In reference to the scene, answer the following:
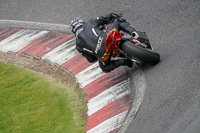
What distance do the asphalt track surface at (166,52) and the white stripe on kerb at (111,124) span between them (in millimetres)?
377

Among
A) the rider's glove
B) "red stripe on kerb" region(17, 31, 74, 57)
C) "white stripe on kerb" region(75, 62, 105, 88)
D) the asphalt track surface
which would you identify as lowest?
"red stripe on kerb" region(17, 31, 74, 57)

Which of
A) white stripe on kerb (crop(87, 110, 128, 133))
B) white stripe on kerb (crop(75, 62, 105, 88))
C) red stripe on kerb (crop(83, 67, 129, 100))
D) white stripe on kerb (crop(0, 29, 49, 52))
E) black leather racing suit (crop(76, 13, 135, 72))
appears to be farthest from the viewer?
white stripe on kerb (crop(0, 29, 49, 52))

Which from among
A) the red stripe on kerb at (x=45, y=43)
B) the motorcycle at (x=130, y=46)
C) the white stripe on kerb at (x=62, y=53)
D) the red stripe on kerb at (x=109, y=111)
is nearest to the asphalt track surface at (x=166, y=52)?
the motorcycle at (x=130, y=46)

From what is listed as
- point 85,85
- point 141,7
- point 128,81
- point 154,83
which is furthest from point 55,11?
point 154,83

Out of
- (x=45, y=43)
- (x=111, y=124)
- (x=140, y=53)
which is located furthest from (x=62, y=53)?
(x=111, y=124)

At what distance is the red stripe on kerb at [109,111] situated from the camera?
7645 millimetres

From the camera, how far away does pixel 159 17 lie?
947cm

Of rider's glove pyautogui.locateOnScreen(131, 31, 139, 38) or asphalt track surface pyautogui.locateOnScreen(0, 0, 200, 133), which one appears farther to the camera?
rider's glove pyautogui.locateOnScreen(131, 31, 139, 38)

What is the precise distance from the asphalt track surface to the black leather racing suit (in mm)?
751

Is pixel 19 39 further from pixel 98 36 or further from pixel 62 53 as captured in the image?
pixel 98 36

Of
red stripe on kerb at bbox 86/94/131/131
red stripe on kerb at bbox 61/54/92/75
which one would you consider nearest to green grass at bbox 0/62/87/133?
red stripe on kerb at bbox 86/94/131/131

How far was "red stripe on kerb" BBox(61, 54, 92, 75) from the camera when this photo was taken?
31.8 ft

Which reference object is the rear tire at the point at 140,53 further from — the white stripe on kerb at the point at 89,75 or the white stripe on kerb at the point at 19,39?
the white stripe on kerb at the point at 19,39

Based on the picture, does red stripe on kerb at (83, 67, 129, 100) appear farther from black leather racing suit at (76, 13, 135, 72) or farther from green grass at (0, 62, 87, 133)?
black leather racing suit at (76, 13, 135, 72)
